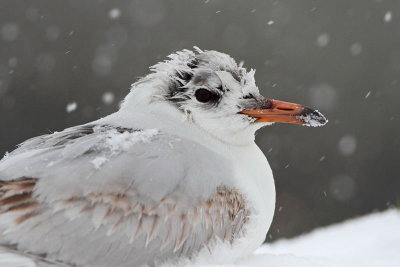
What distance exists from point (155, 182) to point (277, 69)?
18.2ft

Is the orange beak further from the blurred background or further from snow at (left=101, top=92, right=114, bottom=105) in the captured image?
snow at (left=101, top=92, right=114, bottom=105)

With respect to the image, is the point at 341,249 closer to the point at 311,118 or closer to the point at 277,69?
the point at 311,118

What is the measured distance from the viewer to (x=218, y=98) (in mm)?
3244

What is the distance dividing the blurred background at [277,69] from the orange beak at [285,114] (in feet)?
14.2

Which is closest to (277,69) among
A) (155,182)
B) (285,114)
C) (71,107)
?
(71,107)

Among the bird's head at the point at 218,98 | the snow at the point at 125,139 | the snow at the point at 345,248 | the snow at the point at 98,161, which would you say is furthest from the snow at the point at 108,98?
the snow at the point at 98,161

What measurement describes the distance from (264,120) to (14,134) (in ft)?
15.3

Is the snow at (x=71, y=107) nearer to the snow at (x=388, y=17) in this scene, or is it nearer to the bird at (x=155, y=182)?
the snow at (x=388, y=17)

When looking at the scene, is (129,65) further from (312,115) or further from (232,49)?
(312,115)

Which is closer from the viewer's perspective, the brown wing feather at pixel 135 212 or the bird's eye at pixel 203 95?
the brown wing feather at pixel 135 212

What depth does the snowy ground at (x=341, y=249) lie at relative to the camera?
2.92 metres

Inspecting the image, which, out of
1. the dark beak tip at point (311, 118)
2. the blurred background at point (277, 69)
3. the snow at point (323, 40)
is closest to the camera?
the dark beak tip at point (311, 118)

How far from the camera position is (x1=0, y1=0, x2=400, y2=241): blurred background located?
7.80m

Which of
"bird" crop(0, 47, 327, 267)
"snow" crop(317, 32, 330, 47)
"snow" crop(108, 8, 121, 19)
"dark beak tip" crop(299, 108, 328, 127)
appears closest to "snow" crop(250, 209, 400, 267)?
"bird" crop(0, 47, 327, 267)
